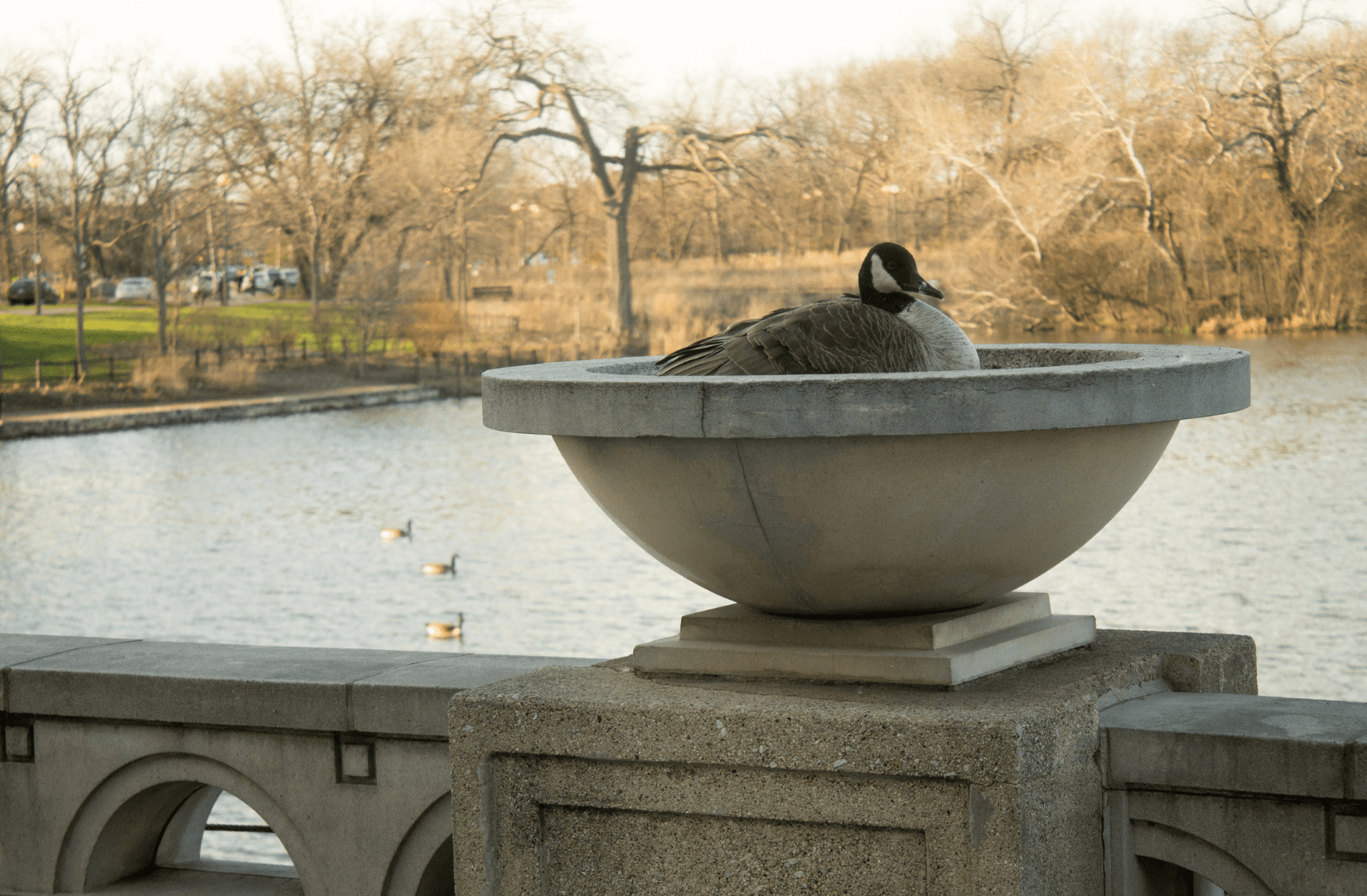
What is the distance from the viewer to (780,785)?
7.89 feet

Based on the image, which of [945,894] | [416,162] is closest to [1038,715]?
[945,894]

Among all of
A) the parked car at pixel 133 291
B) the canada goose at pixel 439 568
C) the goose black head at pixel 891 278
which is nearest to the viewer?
the goose black head at pixel 891 278

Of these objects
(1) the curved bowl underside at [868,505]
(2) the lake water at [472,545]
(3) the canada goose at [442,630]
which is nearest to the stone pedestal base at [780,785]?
(1) the curved bowl underside at [868,505]

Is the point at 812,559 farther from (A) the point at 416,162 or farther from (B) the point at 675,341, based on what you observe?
(A) the point at 416,162

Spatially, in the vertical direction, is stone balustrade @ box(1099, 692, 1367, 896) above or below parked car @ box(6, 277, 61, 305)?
below

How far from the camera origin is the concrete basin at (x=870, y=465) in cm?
228

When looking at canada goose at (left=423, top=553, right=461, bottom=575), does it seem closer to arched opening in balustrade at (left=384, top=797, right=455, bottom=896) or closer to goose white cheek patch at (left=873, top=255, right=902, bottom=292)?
arched opening in balustrade at (left=384, top=797, right=455, bottom=896)

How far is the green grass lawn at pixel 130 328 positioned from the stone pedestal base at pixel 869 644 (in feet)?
112

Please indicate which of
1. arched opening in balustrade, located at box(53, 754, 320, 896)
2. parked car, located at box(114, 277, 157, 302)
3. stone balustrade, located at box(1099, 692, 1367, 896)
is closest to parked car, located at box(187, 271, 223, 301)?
parked car, located at box(114, 277, 157, 302)

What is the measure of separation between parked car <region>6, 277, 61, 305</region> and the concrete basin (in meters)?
54.4

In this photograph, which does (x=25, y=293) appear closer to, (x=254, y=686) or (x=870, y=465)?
(x=254, y=686)

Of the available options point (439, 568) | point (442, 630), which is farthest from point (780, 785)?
point (439, 568)

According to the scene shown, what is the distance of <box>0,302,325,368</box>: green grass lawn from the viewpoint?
36438mm

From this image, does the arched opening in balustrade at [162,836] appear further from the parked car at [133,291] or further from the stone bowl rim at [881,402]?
the parked car at [133,291]
